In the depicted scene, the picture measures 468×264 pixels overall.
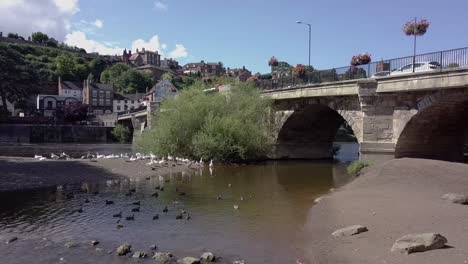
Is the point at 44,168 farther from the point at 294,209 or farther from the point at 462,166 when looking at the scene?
the point at 462,166

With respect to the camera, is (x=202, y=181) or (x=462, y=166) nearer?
(x=462, y=166)

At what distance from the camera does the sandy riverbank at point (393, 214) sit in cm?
1112

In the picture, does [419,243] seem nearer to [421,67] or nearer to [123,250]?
[123,250]

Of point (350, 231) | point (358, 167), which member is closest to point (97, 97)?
point (358, 167)

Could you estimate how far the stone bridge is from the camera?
78.6 feet

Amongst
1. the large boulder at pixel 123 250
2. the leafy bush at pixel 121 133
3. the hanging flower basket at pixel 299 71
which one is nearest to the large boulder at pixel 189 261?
the large boulder at pixel 123 250

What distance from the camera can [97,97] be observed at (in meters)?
153

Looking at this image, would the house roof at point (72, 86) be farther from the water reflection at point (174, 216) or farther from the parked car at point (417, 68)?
the parked car at point (417, 68)

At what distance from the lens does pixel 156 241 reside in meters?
14.3

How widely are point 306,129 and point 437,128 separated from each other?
1828 centimetres

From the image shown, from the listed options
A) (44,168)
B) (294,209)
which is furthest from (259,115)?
(294,209)

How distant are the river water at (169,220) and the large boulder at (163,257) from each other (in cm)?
20

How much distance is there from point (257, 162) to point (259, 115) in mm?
4547

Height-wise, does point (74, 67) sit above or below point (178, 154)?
above
